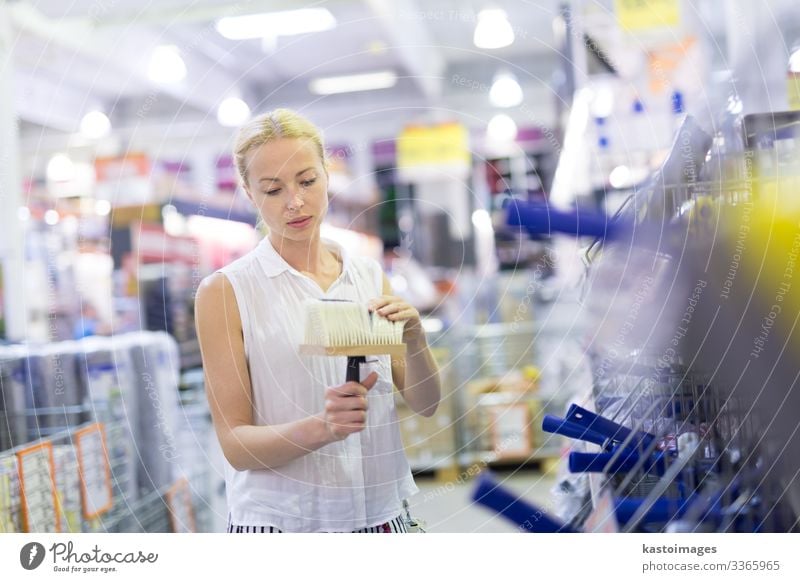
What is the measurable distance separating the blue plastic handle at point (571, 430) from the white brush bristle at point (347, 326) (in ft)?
0.78

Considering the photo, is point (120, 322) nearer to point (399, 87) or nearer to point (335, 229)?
point (399, 87)

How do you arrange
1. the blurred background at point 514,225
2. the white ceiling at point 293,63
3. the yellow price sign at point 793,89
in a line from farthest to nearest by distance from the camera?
1. the white ceiling at point 293,63
2. the yellow price sign at point 793,89
3. the blurred background at point 514,225

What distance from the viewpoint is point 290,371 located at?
1.24m

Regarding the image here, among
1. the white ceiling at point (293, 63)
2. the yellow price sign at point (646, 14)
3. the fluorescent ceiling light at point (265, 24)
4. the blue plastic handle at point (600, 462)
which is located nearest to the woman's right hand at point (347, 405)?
the blue plastic handle at point (600, 462)

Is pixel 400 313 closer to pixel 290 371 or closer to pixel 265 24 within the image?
pixel 290 371

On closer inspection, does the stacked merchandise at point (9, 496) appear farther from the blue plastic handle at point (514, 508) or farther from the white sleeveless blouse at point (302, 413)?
the blue plastic handle at point (514, 508)

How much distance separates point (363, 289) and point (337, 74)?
748 mm

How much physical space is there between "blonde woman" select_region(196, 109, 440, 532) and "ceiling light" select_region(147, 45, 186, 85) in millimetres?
601

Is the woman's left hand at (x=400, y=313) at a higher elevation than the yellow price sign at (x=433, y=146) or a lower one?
lower

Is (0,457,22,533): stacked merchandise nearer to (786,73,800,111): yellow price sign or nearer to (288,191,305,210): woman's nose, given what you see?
(288,191,305,210): woman's nose

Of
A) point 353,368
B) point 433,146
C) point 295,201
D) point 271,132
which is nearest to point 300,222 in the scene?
point 295,201

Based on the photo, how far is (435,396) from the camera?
1326 millimetres

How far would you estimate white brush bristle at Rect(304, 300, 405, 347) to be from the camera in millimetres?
1167

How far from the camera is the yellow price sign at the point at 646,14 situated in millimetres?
1679
